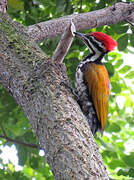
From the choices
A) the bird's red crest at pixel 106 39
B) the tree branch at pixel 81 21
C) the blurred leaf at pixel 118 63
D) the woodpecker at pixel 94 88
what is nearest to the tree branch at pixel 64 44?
the tree branch at pixel 81 21

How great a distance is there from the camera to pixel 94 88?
3.72m

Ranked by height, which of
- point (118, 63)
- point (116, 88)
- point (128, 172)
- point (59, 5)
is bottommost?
point (128, 172)

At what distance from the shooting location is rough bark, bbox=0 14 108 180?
1829mm

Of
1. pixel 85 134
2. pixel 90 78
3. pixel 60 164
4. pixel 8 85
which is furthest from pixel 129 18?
pixel 60 164

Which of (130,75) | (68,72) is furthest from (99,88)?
(130,75)

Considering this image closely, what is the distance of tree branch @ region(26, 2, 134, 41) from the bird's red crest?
182mm

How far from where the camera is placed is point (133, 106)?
553cm

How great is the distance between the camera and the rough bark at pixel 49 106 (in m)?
1.83

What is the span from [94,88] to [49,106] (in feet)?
5.34

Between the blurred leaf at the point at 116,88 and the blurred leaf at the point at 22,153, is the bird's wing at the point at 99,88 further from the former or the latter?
the blurred leaf at the point at 22,153

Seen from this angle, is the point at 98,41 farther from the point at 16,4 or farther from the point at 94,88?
the point at 16,4

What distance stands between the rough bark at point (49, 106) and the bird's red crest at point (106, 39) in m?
1.24

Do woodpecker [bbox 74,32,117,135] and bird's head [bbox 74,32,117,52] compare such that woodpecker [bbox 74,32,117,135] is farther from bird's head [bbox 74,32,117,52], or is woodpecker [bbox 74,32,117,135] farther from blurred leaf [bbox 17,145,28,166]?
blurred leaf [bbox 17,145,28,166]

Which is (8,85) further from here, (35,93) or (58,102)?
(58,102)
